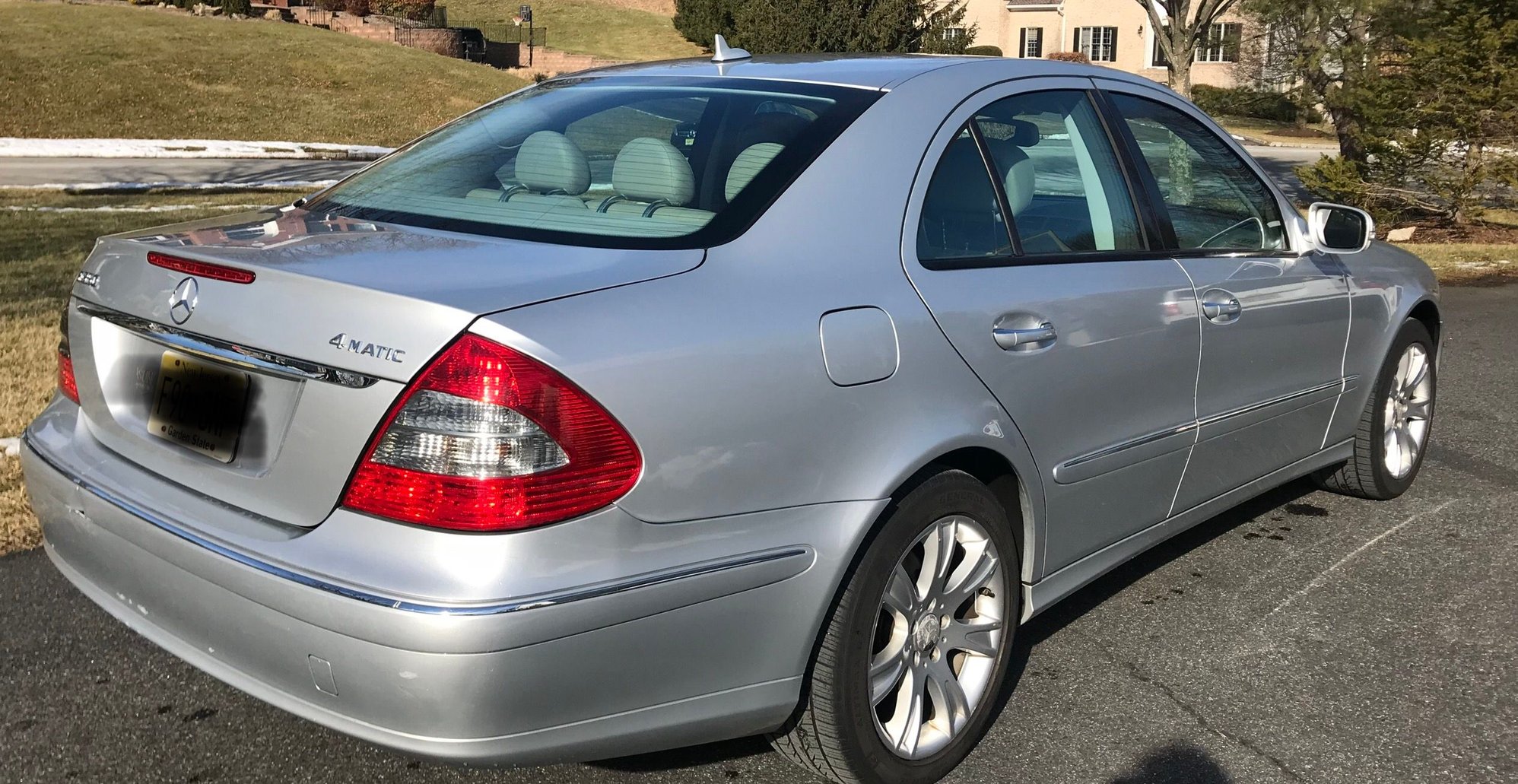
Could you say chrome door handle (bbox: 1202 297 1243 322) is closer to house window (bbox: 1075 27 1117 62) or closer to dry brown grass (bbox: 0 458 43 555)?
dry brown grass (bbox: 0 458 43 555)

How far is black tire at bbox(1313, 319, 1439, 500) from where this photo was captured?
4758mm

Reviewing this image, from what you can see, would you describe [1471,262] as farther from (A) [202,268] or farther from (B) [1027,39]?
(B) [1027,39]

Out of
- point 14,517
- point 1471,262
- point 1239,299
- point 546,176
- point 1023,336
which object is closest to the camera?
point 1023,336

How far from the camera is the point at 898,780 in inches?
110

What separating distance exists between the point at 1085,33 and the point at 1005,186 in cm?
5399

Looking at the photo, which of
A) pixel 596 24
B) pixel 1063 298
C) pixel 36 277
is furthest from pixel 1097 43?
pixel 1063 298

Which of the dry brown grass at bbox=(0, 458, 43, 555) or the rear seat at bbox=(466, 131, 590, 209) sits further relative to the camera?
the dry brown grass at bbox=(0, 458, 43, 555)

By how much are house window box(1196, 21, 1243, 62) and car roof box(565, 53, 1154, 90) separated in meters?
34.6

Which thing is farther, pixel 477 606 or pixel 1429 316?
pixel 1429 316

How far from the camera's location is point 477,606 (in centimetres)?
211

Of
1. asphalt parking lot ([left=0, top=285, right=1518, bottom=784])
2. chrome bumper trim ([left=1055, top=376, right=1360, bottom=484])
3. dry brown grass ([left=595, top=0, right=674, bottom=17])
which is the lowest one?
asphalt parking lot ([left=0, top=285, right=1518, bottom=784])

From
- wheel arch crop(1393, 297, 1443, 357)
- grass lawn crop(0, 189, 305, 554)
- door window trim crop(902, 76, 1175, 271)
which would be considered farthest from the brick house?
door window trim crop(902, 76, 1175, 271)

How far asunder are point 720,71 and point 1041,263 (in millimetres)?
993

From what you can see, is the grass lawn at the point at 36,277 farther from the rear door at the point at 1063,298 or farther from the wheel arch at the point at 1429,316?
the wheel arch at the point at 1429,316
